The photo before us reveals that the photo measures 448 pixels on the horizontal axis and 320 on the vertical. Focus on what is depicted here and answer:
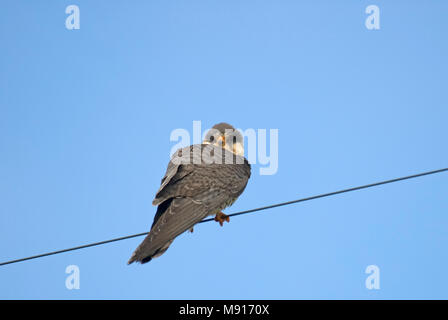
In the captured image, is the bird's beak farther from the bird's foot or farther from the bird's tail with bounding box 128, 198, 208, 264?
the bird's tail with bounding box 128, 198, 208, 264

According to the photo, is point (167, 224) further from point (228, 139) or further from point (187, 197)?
point (228, 139)

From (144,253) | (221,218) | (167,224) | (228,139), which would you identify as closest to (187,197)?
(167,224)

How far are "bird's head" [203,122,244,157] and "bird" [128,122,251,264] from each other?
18.7 inches

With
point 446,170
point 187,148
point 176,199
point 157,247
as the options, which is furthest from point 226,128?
point 446,170

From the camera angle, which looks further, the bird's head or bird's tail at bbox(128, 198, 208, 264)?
the bird's head

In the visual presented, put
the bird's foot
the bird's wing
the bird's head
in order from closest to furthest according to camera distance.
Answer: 1. the bird's wing
2. the bird's foot
3. the bird's head

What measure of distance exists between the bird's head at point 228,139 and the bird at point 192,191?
474mm

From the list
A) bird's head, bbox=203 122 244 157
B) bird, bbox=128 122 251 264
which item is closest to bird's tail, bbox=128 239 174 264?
bird, bbox=128 122 251 264

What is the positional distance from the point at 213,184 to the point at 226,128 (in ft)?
6.85

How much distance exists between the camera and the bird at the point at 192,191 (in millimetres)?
6234

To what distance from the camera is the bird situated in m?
6.23

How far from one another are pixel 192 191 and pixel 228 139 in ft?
6.97

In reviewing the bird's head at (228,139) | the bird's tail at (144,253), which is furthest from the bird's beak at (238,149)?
the bird's tail at (144,253)

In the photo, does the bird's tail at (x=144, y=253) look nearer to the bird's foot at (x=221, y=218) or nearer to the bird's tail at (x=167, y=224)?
the bird's tail at (x=167, y=224)
